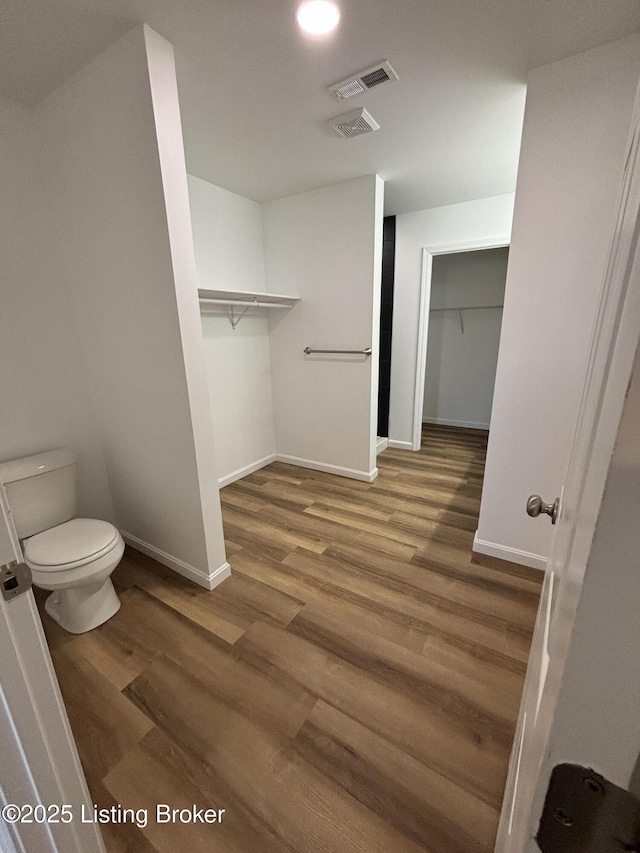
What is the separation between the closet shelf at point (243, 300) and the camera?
247 centimetres

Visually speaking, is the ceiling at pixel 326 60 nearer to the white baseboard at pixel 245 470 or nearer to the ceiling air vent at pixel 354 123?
the ceiling air vent at pixel 354 123

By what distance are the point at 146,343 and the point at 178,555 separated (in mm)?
1167

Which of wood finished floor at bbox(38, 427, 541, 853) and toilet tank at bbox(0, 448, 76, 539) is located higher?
toilet tank at bbox(0, 448, 76, 539)

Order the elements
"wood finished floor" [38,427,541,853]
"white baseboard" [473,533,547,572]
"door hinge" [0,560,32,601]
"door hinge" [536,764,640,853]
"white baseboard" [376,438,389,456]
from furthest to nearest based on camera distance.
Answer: "white baseboard" [376,438,389,456] → "white baseboard" [473,533,547,572] → "wood finished floor" [38,427,541,853] → "door hinge" [0,560,32,601] → "door hinge" [536,764,640,853]

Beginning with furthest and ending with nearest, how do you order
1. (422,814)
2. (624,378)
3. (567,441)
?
(567,441) → (422,814) → (624,378)

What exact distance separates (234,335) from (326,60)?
185cm

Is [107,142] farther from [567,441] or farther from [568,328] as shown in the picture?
[567,441]

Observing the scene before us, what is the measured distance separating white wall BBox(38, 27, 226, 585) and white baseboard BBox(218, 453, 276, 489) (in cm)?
96

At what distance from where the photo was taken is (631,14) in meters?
1.24

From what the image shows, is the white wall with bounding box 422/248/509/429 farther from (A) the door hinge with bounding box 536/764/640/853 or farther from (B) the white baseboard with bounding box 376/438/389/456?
(A) the door hinge with bounding box 536/764/640/853

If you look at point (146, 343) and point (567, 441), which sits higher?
point (146, 343)

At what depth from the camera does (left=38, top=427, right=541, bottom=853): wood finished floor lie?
99 cm

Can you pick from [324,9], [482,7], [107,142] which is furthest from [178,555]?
[482,7]

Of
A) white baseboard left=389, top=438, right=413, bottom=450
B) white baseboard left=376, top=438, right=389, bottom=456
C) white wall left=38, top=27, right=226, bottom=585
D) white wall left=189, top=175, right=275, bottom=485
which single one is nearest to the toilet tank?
white wall left=38, top=27, right=226, bottom=585
